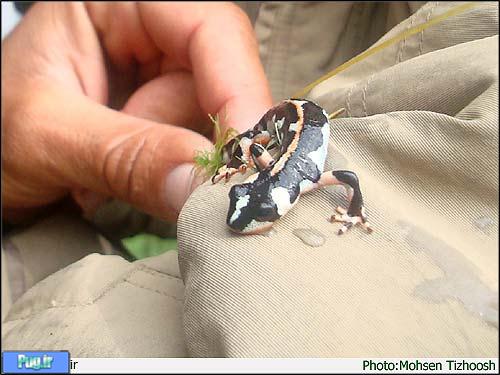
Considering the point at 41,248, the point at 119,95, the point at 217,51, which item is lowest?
the point at 41,248

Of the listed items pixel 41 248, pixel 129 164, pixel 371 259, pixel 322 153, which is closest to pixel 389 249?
pixel 371 259

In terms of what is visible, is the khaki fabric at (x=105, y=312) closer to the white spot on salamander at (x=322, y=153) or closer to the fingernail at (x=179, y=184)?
the fingernail at (x=179, y=184)

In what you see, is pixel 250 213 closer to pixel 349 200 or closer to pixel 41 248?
pixel 349 200

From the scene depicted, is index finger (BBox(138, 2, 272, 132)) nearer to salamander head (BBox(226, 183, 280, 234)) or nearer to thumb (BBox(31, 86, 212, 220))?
thumb (BBox(31, 86, 212, 220))

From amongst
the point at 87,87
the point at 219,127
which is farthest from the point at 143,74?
the point at 219,127

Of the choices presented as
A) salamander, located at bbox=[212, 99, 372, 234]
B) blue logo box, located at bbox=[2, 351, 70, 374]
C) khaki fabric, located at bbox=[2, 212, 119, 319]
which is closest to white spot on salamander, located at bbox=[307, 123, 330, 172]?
salamander, located at bbox=[212, 99, 372, 234]

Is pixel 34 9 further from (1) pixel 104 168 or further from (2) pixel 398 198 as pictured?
(2) pixel 398 198
